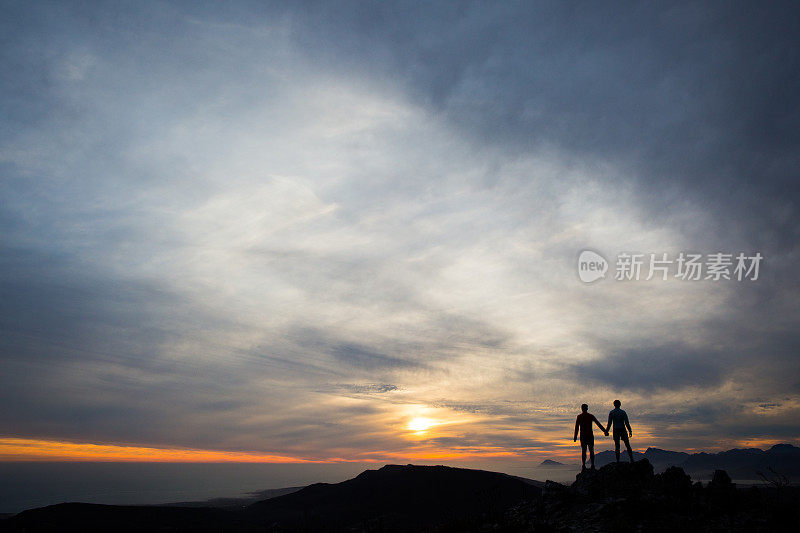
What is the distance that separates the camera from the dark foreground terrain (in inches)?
669

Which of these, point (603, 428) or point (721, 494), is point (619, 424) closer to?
point (603, 428)

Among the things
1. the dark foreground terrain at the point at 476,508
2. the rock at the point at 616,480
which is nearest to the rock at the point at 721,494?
the dark foreground terrain at the point at 476,508

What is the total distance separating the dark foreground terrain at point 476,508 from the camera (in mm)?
17000

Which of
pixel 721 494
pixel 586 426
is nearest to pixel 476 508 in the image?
pixel 586 426

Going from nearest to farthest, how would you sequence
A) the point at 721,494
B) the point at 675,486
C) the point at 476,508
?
the point at 721,494
the point at 675,486
the point at 476,508

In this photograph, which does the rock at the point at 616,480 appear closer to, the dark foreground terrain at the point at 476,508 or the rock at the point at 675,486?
the dark foreground terrain at the point at 476,508

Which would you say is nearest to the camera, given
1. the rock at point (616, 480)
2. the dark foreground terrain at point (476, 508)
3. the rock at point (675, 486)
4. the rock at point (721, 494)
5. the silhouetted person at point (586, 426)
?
the dark foreground terrain at point (476, 508)

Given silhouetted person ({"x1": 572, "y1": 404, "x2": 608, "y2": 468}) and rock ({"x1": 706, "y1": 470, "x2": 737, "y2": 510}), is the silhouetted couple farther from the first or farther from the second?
rock ({"x1": 706, "y1": 470, "x2": 737, "y2": 510})

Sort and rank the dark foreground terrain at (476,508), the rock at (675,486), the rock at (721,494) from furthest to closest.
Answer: the rock at (675,486), the rock at (721,494), the dark foreground terrain at (476,508)

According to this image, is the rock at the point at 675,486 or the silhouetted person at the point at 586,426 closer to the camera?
the rock at the point at 675,486

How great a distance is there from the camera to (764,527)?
15289 millimetres

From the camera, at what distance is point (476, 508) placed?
220ft

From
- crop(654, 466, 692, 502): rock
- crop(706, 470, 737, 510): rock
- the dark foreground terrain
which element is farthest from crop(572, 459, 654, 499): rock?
crop(706, 470, 737, 510): rock

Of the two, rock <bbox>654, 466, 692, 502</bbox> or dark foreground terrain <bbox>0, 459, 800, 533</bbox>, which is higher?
rock <bbox>654, 466, 692, 502</bbox>
